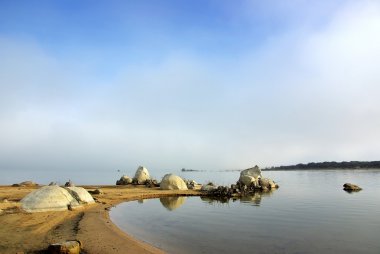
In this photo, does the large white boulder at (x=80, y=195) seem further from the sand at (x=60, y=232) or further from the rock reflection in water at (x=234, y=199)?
the rock reflection in water at (x=234, y=199)

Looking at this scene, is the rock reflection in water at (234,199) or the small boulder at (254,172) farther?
the small boulder at (254,172)

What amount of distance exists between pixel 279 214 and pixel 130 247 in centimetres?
1218

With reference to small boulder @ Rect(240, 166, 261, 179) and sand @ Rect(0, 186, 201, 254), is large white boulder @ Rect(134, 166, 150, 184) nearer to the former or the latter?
small boulder @ Rect(240, 166, 261, 179)

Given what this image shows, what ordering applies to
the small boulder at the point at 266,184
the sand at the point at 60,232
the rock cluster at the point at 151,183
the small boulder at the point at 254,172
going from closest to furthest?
the sand at the point at 60,232 < the small boulder at the point at 266,184 < the rock cluster at the point at 151,183 < the small boulder at the point at 254,172

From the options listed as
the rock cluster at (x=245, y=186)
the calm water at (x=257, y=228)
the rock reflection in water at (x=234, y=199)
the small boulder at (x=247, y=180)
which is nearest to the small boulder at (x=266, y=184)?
the rock cluster at (x=245, y=186)

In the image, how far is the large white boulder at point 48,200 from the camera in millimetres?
18891

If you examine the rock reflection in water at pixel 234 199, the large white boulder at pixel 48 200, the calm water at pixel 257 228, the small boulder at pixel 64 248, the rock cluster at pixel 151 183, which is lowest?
the calm water at pixel 257 228

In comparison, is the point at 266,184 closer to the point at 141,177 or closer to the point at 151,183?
the point at 151,183

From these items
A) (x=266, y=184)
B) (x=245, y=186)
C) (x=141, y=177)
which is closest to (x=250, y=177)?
(x=266, y=184)

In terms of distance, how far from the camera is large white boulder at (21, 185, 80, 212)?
18891mm

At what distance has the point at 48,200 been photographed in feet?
63.9

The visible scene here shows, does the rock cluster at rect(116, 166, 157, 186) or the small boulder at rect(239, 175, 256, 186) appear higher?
the rock cluster at rect(116, 166, 157, 186)

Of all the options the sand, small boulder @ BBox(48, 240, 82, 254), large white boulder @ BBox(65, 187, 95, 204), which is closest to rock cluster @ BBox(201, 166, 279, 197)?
large white boulder @ BBox(65, 187, 95, 204)

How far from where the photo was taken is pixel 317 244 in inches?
525
